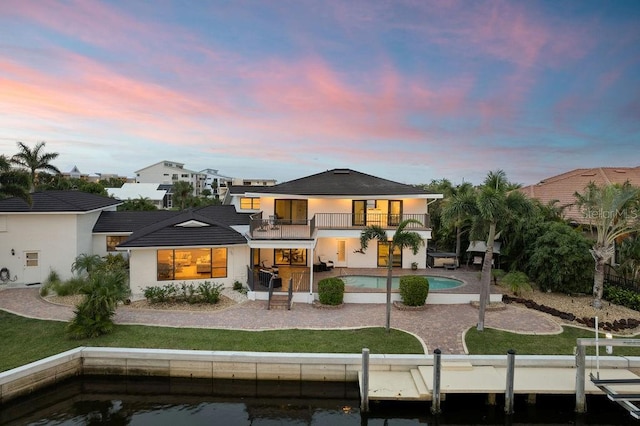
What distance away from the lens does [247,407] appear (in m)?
9.91

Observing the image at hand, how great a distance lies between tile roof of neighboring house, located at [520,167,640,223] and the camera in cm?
2615

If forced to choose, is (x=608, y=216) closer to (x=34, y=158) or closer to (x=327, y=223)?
(x=327, y=223)

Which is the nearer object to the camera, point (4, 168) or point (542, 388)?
point (542, 388)

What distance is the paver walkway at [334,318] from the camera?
1329 cm

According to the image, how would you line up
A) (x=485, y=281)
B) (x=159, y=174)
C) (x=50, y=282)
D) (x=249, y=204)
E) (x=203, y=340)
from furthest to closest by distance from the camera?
(x=159, y=174) → (x=249, y=204) → (x=50, y=282) → (x=485, y=281) → (x=203, y=340)

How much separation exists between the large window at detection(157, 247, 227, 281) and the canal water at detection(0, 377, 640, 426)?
6.80 metres


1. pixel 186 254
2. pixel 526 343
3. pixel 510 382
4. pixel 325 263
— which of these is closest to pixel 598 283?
pixel 526 343

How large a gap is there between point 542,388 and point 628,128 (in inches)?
958

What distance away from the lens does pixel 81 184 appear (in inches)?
2232

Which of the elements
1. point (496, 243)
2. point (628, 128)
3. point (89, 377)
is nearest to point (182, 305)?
point (89, 377)

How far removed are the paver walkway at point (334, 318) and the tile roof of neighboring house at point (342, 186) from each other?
796 cm

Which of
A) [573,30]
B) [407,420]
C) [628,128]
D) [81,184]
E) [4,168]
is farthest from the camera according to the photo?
[81,184]

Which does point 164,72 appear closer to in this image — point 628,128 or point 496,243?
point 496,243

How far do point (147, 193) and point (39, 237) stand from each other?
4938 cm
